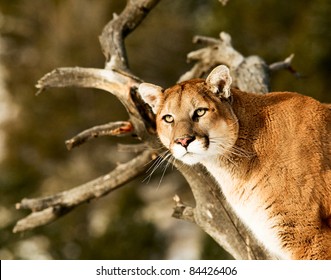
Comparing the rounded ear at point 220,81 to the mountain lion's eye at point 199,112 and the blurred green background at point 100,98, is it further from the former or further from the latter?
the blurred green background at point 100,98

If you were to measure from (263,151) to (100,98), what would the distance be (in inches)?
1242

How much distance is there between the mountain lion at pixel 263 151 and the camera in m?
8.67

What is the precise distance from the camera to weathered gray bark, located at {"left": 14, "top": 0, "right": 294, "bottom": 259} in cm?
1006

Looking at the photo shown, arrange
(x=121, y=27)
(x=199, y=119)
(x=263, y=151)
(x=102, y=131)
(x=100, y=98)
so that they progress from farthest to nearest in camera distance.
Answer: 1. (x=100, y=98)
2. (x=121, y=27)
3. (x=102, y=131)
4. (x=263, y=151)
5. (x=199, y=119)

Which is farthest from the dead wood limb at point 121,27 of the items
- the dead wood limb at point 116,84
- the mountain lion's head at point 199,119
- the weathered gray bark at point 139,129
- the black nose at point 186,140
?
the black nose at point 186,140

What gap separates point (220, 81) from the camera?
9.07 meters

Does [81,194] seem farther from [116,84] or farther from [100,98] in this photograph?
[100,98]

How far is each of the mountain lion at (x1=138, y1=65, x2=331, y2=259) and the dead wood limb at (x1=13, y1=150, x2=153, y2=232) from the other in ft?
6.84

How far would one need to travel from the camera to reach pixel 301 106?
Result: 9172 mm

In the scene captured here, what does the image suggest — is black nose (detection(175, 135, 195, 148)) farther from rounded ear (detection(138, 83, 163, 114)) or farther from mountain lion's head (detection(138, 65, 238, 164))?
rounded ear (detection(138, 83, 163, 114))

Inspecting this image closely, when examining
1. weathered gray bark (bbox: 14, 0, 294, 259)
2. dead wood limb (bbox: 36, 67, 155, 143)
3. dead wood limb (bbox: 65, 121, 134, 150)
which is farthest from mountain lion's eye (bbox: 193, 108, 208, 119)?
dead wood limb (bbox: 65, 121, 134, 150)

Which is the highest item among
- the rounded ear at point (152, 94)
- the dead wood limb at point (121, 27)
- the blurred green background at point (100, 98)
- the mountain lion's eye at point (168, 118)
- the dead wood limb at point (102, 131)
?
the blurred green background at point (100, 98)

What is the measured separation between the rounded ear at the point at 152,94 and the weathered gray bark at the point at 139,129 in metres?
0.93

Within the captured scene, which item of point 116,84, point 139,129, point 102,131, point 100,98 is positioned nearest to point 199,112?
point 139,129
